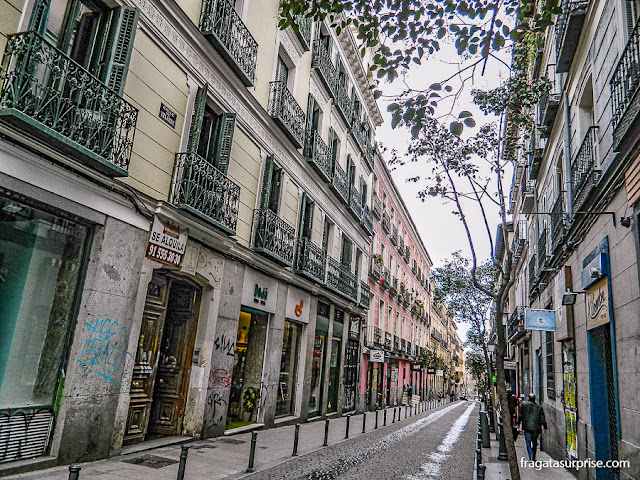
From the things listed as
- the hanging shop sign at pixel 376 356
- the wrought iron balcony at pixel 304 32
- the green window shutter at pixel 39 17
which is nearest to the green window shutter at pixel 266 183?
the wrought iron balcony at pixel 304 32

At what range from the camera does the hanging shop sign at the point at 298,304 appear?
51.9 feet

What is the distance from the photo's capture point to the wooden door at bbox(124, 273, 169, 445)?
9.39 metres

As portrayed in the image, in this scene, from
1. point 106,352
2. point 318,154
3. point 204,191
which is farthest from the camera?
point 318,154

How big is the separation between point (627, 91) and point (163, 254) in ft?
27.7

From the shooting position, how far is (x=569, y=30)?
10.7m

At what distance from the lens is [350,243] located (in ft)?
75.3

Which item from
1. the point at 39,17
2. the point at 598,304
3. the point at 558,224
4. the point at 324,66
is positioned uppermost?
the point at 324,66

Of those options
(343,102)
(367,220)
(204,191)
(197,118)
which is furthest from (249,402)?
(367,220)

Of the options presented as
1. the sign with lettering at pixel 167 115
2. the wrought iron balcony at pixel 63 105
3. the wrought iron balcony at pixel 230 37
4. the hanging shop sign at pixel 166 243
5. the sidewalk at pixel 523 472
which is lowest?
the sidewalk at pixel 523 472

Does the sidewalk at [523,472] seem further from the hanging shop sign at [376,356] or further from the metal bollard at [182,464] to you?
the hanging shop sign at [376,356]

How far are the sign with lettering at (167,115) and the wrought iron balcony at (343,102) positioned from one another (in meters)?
10.9

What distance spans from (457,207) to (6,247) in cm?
835

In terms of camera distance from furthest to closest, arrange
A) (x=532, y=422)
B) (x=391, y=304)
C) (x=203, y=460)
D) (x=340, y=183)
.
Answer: (x=391, y=304) → (x=340, y=183) → (x=532, y=422) → (x=203, y=460)

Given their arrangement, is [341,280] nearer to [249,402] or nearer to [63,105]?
[249,402]
